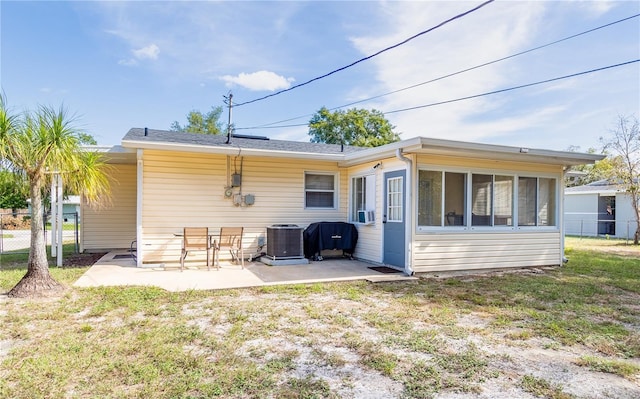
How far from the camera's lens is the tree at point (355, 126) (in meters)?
28.9

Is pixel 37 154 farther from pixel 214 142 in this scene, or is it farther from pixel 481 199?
pixel 481 199

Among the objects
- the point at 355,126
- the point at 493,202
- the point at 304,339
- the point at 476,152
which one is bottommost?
the point at 304,339

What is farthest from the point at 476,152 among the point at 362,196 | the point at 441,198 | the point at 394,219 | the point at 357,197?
the point at 357,197

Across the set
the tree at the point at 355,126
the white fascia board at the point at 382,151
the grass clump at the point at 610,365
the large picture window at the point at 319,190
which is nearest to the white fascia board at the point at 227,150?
the white fascia board at the point at 382,151

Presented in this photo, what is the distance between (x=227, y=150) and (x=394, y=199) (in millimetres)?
3514

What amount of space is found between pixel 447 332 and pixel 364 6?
708 cm

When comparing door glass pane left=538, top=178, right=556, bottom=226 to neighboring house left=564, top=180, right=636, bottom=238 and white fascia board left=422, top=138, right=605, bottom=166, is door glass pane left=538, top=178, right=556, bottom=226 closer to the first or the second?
white fascia board left=422, top=138, right=605, bottom=166

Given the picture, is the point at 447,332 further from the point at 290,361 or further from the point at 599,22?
the point at 599,22

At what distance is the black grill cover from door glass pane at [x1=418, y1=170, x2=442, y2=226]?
2.04 m

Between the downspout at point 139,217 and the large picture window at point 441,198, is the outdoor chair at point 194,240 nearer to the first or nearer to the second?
the downspout at point 139,217

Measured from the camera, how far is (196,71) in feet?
65.4

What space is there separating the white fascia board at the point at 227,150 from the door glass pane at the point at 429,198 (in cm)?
221

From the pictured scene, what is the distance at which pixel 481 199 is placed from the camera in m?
7.70

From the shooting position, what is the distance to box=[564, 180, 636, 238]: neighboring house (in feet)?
60.3
